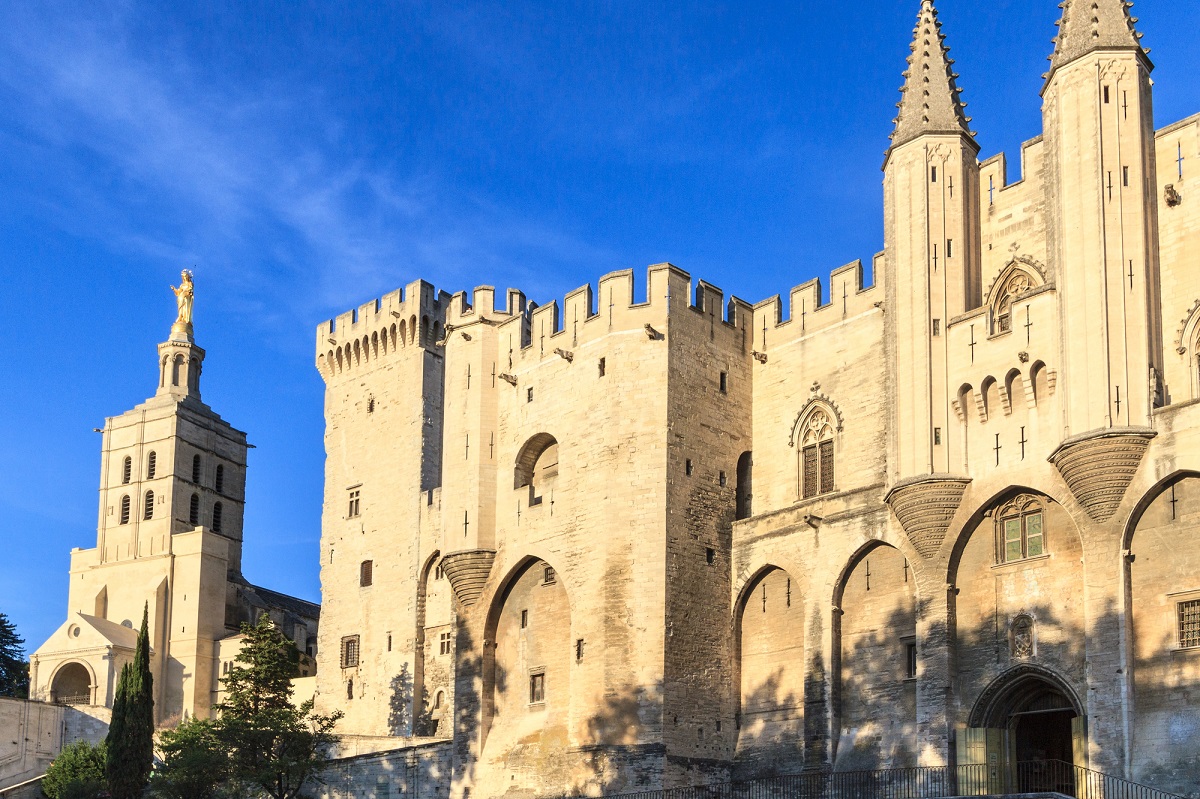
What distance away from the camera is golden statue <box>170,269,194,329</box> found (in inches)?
2761

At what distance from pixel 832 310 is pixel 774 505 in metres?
4.71

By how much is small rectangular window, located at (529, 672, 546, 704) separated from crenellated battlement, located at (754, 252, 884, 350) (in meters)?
9.51

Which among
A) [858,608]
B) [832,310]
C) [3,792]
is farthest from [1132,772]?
[3,792]

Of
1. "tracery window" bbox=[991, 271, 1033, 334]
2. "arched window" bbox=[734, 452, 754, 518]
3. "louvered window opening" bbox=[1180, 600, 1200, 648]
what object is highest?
"tracery window" bbox=[991, 271, 1033, 334]

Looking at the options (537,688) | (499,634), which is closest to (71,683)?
(499,634)

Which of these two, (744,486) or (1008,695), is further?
(744,486)

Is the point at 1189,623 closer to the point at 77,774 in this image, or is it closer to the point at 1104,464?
the point at 1104,464

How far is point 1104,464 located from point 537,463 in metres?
15.1

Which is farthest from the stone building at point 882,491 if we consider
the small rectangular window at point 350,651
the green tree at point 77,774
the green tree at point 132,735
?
the green tree at point 77,774

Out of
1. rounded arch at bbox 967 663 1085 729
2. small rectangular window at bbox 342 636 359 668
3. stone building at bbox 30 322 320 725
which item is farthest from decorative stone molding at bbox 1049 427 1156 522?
stone building at bbox 30 322 320 725

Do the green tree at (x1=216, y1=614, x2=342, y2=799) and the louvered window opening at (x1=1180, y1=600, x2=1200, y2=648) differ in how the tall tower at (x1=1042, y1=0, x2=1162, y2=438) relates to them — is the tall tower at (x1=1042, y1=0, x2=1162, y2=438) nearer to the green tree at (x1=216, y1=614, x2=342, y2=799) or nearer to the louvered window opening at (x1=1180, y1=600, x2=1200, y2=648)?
the louvered window opening at (x1=1180, y1=600, x2=1200, y2=648)

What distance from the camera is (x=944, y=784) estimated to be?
29047 mm

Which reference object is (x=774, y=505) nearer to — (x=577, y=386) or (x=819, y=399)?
(x=819, y=399)

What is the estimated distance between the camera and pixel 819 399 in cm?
3575
